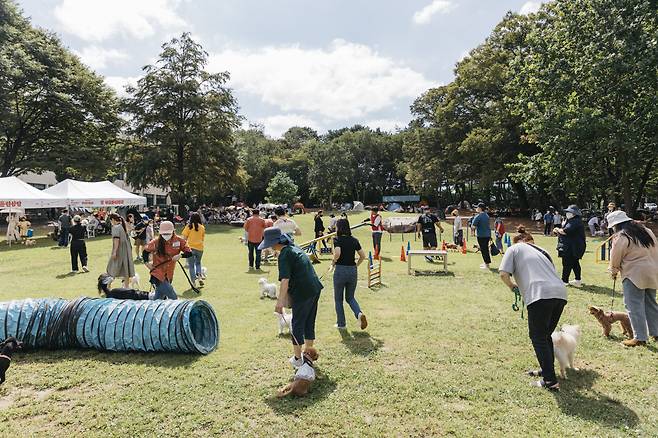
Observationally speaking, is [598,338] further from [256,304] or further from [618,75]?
[618,75]

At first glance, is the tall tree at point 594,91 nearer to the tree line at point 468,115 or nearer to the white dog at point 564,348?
the tree line at point 468,115

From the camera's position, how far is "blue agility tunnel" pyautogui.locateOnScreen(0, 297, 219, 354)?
5352 mm

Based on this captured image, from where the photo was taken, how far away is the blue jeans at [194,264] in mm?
9398

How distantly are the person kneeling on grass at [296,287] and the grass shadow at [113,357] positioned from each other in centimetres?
159

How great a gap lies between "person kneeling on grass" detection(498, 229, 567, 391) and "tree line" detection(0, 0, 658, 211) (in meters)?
19.2

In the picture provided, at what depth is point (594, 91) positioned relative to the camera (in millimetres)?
20969

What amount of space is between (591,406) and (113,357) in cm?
561

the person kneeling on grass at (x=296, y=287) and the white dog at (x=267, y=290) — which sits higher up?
the person kneeling on grass at (x=296, y=287)

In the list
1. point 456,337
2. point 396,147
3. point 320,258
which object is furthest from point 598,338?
point 396,147

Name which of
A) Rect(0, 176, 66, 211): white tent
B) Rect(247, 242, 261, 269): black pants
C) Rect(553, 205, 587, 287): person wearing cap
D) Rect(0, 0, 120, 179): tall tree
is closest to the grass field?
Rect(553, 205, 587, 287): person wearing cap

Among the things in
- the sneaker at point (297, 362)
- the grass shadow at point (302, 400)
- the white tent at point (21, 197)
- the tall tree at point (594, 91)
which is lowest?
the grass shadow at point (302, 400)

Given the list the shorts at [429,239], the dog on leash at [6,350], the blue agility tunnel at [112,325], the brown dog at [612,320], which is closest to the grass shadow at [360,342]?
the blue agility tunnel at [112,325]

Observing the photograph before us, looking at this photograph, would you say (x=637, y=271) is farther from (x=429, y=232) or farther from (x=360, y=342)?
(x=429, y=232)

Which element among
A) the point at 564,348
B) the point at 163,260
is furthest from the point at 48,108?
the point at 564,348
